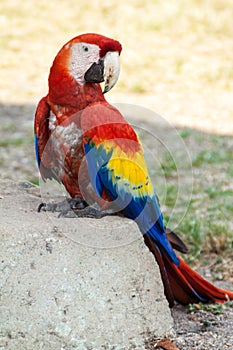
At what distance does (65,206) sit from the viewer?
2.50 m

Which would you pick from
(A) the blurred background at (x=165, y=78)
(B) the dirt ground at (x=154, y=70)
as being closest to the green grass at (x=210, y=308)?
(B) the dirt ground at (x=154, y=70)

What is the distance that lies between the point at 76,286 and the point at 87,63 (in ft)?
2.68

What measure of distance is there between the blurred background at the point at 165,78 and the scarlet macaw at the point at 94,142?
101cm

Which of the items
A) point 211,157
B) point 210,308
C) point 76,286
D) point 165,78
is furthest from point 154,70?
point 76,286

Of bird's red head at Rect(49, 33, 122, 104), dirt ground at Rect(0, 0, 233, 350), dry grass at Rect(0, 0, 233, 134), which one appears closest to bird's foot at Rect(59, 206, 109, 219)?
bird's red head at Rect(49, 33, 122, 104)

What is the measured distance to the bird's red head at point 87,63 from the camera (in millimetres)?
2486

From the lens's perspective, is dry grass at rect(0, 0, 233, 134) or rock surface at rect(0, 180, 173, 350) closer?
rock surface at rect(0, 180, 173, 350)

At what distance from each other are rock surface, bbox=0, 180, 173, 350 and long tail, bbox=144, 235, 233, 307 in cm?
20

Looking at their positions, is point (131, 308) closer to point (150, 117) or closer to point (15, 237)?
point (15, 237)

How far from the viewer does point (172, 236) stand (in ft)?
9.04

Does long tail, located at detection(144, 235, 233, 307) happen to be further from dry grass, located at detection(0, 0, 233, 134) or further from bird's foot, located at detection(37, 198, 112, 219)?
dry grass, located at detection(0, 0, 233, 134)

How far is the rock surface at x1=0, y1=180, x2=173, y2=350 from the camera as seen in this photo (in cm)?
215

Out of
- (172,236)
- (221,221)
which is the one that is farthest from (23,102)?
(172,236)

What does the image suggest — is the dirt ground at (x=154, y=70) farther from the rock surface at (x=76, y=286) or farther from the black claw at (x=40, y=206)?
the black claw at (x=40, y=206)
